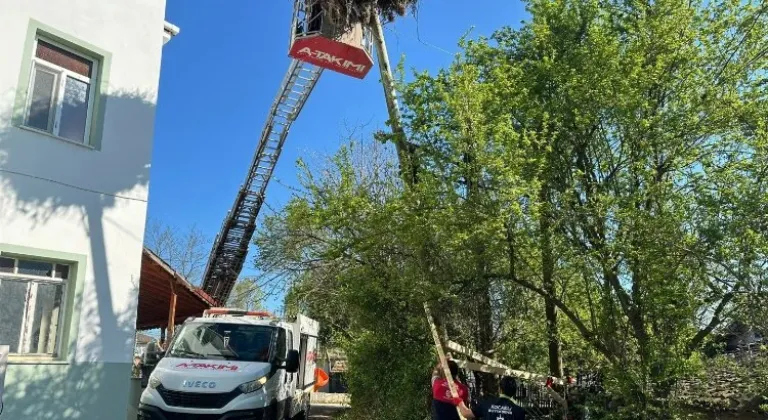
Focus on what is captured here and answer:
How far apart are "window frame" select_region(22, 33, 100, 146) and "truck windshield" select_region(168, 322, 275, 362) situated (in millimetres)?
3888

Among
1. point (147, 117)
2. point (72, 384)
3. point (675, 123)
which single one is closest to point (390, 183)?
point (147, 117)

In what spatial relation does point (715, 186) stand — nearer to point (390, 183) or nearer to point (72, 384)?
point (390, 183)

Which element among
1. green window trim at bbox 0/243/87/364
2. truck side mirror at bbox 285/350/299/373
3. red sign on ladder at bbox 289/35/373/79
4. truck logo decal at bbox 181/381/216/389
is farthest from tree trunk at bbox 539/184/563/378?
green window trim at bbox 0/243/87/364

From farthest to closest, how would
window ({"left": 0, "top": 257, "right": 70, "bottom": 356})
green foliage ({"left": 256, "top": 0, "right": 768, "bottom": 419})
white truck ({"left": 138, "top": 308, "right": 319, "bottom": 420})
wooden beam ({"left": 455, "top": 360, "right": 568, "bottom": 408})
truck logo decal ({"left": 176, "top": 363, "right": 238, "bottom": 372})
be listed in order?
truck logo decal ({"left": 176, "top": 363, "right": 238, "bottom": 372}) → white truck ({"left": 138, "top": 308, "right": 319, "bottom": 420}) → wooden beam ({"left": 455, "top": 360, "right": 568, "bottom": 408}) → window ({"left": 0, "top": 257, "right": 70, "bottom": 356}) → green foliage ({"left": 256, "top": 0, "right": 768, "bottom": 419})

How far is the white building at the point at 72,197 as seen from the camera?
30.3 feet

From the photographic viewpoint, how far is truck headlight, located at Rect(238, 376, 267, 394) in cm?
1061

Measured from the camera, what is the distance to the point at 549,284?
31.3 ft

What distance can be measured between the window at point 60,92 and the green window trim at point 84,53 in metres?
0.09

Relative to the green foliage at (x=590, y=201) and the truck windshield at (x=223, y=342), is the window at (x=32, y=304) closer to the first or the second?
the truck windshield at (x=223, y=342)

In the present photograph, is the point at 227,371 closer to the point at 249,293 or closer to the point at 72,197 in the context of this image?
the point at 72,197

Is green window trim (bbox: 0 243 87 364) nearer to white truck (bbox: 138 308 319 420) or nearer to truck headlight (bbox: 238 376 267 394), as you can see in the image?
white truck (bbox: 138 308 319 420)

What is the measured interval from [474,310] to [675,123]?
4408mm

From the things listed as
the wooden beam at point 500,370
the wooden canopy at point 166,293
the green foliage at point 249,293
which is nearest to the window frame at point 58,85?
the wooden canopy at point 166,293

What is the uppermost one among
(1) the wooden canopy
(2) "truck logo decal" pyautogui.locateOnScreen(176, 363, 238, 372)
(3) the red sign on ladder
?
(3) the red sign on ladder
